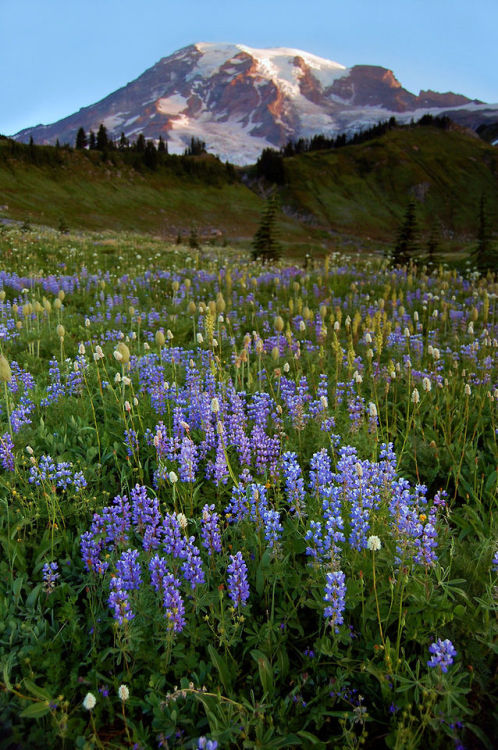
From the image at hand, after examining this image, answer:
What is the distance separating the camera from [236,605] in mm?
2318

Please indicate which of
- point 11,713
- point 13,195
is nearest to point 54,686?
point 11,713

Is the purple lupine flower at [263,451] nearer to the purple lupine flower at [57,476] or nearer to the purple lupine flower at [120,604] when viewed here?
the purple lupine flower at [57,476]

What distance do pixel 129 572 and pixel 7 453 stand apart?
162 centimetres

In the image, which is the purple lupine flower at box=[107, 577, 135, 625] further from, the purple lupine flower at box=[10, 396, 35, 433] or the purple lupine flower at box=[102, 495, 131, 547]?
the purple lupine flower at box=[10, 396, 35, 433]

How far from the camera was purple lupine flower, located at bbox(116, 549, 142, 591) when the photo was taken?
2.39 meters

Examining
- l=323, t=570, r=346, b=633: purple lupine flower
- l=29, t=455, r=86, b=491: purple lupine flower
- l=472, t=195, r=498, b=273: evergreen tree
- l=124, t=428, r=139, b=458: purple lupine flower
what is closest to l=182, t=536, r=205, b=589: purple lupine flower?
l=323, t=570, r=346, b=633: purple lupine flower

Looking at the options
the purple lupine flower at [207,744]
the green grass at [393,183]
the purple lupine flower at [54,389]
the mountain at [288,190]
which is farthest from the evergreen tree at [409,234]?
the green grass at [393,183]

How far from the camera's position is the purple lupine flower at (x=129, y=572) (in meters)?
2.39

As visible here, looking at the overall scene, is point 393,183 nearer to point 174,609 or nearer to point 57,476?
point 57,476

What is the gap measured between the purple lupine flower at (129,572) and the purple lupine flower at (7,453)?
1.48m

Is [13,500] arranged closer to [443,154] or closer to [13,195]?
[13,195]

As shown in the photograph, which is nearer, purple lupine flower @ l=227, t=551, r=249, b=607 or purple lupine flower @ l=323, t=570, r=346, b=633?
purple lupine flower @ l=323, t=570, r=346, b=633

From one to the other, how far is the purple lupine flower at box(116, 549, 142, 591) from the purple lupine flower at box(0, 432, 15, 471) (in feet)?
4.85

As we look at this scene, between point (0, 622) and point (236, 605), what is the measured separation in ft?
4.26
